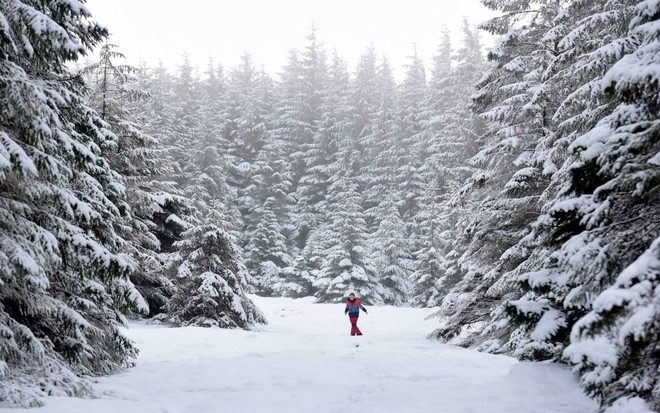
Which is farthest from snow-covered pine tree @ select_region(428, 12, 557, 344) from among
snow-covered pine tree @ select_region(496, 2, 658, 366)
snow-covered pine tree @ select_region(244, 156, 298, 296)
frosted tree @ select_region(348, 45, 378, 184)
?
frosted tree @ select_region(348, 45, 378, 184)

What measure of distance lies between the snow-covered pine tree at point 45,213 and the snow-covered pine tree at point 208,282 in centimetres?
898

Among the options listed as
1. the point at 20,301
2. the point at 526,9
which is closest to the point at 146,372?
the point at 20,301

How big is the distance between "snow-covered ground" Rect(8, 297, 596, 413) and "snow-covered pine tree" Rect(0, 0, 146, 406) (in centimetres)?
73

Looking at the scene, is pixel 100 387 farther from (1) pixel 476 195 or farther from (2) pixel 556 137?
(1) pixel 476 195

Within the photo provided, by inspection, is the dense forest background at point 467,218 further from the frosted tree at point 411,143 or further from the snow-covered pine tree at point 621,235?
the frosted tree at point 411,143

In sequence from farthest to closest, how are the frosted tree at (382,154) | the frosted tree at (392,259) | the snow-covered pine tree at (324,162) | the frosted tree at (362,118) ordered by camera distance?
1. the frosted tree at (362,118)
2. the frosted tree at (382,154)
3. the snow-covered pine tree at (324,162)
4. the frosted tree at (392,259)

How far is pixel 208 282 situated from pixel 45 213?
10.5m

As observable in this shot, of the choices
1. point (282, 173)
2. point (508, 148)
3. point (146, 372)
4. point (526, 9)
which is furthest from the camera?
point (282, 173)

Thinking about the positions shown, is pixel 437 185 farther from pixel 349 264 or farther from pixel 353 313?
pixel 353 313

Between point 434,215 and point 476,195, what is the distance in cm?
1486

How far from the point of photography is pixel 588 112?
8.29 m

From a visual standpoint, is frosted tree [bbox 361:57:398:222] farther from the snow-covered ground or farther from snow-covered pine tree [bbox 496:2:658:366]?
snow-covered pine tree [bbox 496:2:658:366]

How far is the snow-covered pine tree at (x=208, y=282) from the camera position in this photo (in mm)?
16750

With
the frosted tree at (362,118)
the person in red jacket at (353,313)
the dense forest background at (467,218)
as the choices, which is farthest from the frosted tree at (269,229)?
the person in red jacket at (353,313)
